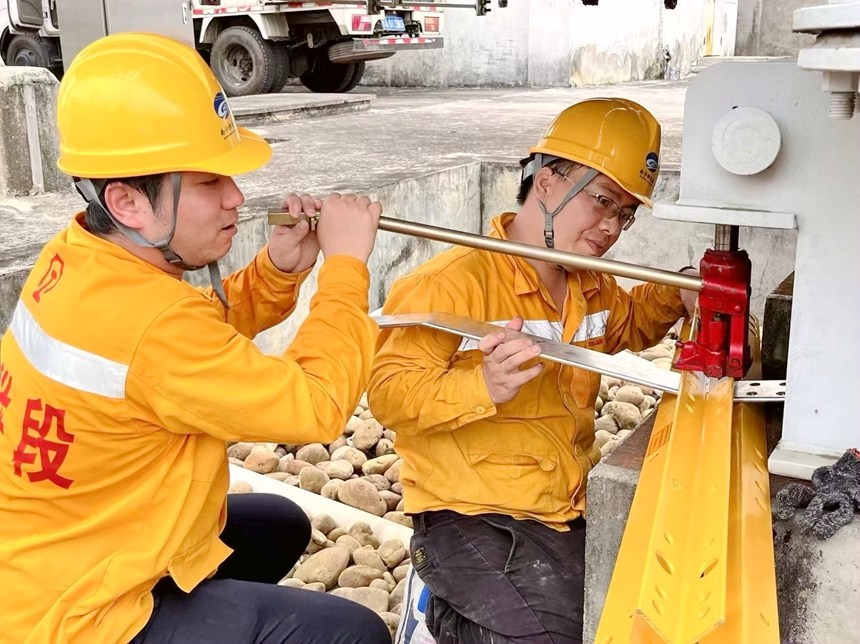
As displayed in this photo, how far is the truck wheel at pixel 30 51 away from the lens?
40.4ft

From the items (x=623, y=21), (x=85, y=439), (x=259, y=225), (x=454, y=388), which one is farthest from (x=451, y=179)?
(x=623, y=21)

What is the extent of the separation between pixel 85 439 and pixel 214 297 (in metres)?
0.48

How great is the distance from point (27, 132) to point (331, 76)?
7837 millimetres

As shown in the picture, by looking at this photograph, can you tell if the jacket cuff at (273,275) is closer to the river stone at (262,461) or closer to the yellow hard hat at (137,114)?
the yellow hard hat at (137,114)

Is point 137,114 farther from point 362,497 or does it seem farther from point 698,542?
point 362,497

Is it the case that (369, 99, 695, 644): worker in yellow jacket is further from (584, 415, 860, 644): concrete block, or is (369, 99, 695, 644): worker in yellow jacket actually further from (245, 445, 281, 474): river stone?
(245, 445, 281, 474): river stone

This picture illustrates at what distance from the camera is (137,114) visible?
4.91 ft

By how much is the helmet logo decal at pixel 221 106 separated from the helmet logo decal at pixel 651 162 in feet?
2.97

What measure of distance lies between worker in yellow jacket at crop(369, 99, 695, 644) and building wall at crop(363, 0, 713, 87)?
38.8 feet

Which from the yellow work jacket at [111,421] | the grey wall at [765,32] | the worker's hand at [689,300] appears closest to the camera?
the yellow work jacket at [111,421]

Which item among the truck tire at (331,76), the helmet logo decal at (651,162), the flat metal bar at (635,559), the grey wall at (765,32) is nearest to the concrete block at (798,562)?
the flat metal bar at (635,559)

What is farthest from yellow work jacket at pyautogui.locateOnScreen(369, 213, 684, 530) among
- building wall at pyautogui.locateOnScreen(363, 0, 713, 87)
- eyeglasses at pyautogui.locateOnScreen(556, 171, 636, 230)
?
building wall at pyautogui.locateOnScreen(363, 0, 713, 87)

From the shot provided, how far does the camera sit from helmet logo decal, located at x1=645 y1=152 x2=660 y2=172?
6.80 feet

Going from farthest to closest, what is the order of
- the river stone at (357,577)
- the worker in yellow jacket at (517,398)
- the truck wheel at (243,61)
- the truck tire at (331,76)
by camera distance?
the truck tire at (331,76) < the truck wheel at (243,61) < the river stone at (357,577) < the worker in yellow jacket at (517,398)
